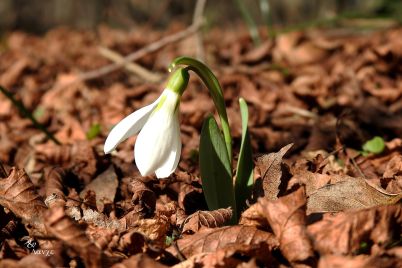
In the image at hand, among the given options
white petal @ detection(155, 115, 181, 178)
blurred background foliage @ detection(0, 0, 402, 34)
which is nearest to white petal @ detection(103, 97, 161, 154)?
white petal @ detection(155, 115, 181, 178)

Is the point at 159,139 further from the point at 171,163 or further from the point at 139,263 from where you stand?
the point at 139,263

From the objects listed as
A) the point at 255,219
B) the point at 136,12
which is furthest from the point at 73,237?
the point at 136,12

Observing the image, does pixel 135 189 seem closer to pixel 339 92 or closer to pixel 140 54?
pixel 339 92

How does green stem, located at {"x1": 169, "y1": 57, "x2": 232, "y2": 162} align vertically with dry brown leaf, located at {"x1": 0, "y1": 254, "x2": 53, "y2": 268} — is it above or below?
above

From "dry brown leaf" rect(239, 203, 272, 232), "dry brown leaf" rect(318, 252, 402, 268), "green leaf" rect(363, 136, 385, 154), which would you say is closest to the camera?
"dry brown leaf" rect(318, 252, 402, 268)

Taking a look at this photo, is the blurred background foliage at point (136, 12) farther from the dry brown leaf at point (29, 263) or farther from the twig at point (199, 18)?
the dry brown leaf at point (29, 263)

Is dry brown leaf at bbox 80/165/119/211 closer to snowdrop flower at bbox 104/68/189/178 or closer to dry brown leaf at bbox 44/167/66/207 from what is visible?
dry brown leaf at bbox 44/167/66/207
